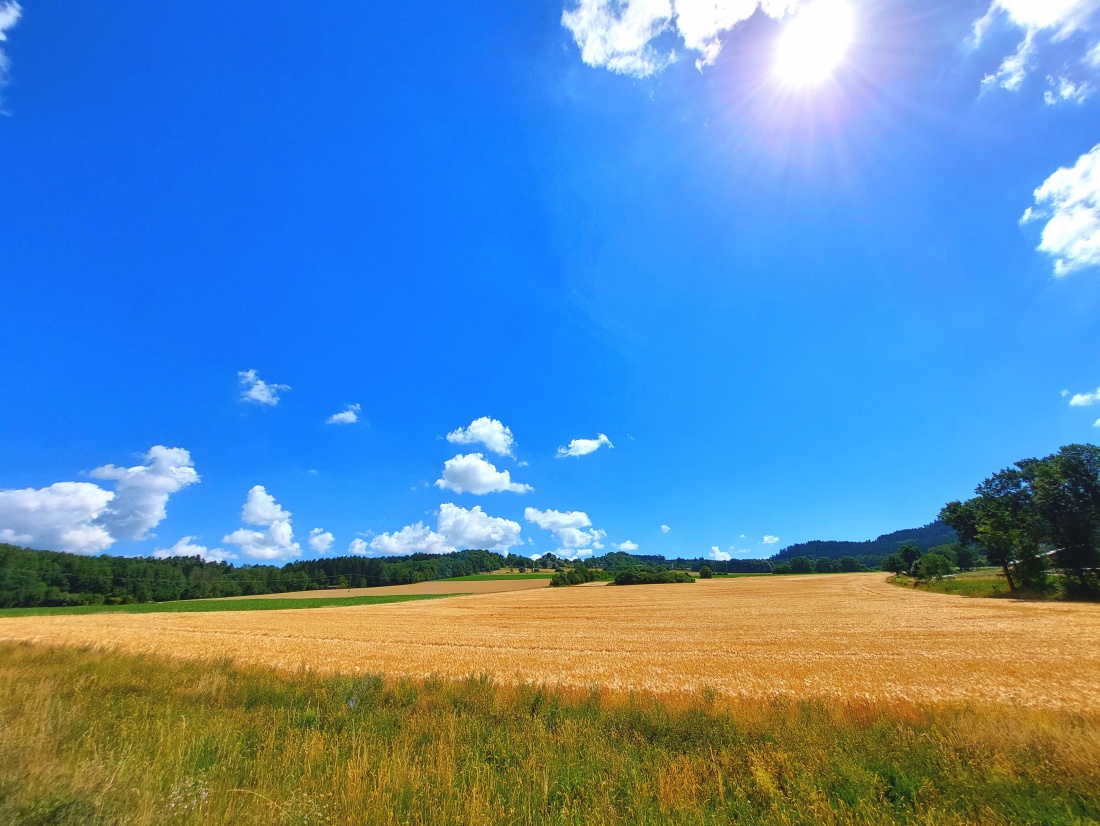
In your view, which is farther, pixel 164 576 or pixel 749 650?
pixel 164 576

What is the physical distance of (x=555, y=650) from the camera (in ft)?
71.5

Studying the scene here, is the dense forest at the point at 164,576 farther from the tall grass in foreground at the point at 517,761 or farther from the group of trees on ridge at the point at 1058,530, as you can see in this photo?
the group of trees on ridge at the point at 1058,530

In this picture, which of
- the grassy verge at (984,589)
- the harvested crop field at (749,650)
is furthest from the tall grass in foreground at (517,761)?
the grassy verge at (984,589)

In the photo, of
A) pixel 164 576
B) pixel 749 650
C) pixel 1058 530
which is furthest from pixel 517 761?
pixel 164 576

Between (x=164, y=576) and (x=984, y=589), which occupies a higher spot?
(x=164, y=576)

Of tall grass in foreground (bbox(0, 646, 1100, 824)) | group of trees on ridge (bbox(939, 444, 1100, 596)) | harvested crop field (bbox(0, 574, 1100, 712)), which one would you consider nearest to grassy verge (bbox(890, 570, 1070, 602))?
group of trees on ridge (bbox(939, 444, 1100, 596))

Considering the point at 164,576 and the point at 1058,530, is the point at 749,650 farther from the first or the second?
the point at 164,576

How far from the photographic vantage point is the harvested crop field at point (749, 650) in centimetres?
1366

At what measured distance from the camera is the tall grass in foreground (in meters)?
4.34

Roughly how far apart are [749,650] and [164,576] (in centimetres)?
12340

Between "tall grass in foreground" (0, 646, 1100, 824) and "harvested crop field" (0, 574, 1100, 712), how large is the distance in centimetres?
470

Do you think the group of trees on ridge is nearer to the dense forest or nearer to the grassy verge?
the grassy verge

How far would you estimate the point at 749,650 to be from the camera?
67.3 ft

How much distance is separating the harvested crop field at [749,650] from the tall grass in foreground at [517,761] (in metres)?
4.70
